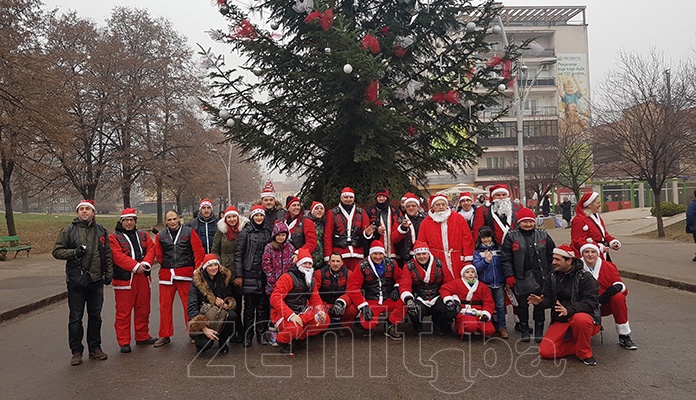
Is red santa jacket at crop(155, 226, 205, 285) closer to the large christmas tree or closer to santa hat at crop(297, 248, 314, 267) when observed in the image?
santa hat at crop(297, 248, 314, 267)

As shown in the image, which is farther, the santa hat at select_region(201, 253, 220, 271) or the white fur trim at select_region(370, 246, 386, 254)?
the white fur trim at select_region(370, 246, 386, 254)

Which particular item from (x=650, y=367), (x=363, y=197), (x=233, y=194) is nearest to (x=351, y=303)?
(x=363, y=197)

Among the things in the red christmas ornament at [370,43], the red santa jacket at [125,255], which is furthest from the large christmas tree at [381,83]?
the red santa jacket at [125,255]

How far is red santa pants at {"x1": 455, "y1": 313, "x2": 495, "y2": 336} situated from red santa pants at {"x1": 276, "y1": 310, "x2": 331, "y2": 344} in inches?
71.0

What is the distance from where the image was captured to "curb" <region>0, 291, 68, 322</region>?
29.1 ft

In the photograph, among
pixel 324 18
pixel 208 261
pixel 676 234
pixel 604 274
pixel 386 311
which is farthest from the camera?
pixel 676 234

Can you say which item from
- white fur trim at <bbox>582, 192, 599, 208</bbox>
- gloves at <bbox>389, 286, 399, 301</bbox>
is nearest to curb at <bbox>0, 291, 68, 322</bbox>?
gloves at <bbox>389, 286, 399, 301</bbox>

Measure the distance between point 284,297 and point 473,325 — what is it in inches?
100

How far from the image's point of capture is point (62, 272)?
1434 cm

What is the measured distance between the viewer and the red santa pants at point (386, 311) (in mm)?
6605

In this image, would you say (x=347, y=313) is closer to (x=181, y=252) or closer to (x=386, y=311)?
(x=386, y=311)

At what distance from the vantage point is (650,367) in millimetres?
5281

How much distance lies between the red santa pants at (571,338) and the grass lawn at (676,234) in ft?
46.2

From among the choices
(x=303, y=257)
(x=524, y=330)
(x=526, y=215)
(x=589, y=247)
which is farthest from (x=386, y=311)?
(x=589, y=247)
